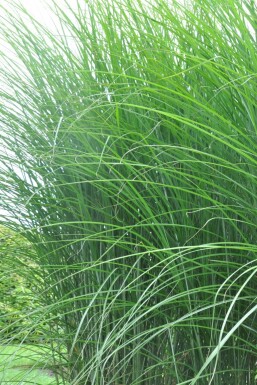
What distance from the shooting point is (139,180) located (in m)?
1.89

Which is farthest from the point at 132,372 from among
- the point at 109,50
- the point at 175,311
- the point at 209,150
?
the point at 109,50

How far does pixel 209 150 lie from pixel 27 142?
0.67 meters

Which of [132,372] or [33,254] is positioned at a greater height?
[33,254]

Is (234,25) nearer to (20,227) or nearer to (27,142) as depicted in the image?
(27,142)

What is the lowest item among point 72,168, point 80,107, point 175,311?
point 175,311

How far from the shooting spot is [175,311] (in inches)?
84.1

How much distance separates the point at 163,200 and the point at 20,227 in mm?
700

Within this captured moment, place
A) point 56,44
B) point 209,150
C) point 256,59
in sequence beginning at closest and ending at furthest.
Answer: point 256,59 < point 209,150 < point 56,44

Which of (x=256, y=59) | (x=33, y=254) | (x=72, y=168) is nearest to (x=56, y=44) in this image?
(x=72, y=168)

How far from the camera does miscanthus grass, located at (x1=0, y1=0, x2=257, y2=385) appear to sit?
1913 millimetres

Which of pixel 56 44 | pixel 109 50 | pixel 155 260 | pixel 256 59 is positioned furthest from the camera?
pixel 56 44

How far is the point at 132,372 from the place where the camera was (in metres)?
2.24

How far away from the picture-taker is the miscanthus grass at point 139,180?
6.28 feet

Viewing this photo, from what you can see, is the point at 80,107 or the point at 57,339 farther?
the point at 57,339
